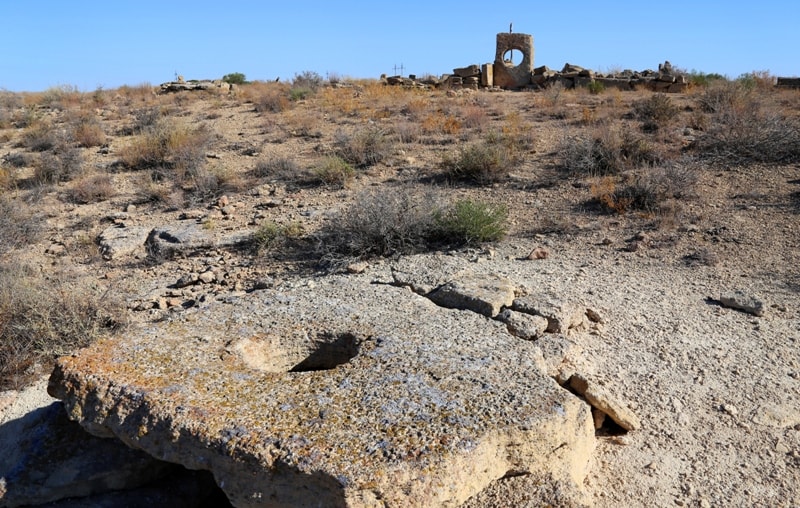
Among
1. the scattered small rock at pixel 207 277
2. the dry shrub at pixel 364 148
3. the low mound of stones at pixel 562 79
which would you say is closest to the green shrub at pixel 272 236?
the scattered small rock at pixel 207 277

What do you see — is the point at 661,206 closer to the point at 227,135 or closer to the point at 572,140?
the point at 572,140

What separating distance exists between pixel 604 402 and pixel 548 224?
3.94 m

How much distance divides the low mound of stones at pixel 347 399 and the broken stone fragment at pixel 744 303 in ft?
5.61

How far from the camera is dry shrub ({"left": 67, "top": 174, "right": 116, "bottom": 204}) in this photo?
30.1 ft

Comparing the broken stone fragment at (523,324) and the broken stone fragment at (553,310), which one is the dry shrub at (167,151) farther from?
the broken stone fragment at (523,324)

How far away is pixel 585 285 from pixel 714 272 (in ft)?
4.49

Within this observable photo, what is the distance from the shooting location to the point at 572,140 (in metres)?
9.38

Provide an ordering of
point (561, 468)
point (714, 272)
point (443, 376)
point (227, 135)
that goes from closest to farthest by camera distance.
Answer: point (561, 468), point (443, 376), point (714, 272), point (227, 135)

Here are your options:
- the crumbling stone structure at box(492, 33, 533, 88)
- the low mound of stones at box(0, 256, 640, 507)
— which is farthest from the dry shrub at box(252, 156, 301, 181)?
the crumbling stone structure at box(492, 33, 533, 88)

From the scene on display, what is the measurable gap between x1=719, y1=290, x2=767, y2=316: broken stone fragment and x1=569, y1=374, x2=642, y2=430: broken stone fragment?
199cm

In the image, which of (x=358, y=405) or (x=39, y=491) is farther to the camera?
(x=39, y=491)

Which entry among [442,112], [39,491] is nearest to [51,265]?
[39,491]

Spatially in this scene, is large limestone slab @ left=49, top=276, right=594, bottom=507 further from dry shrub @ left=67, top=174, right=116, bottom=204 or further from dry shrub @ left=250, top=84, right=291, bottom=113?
dry shrub @ left=250, top=84, right=291, bottom=113

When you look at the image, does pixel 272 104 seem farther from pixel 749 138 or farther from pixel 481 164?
pixel 749 138
